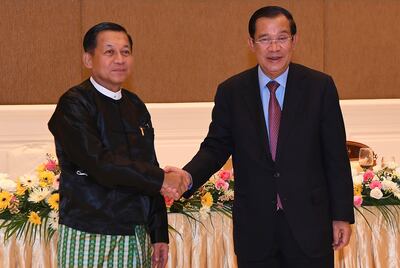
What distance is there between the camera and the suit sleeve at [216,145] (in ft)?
9.39

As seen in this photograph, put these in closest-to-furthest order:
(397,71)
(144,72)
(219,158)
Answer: (219,158) < (144,72) < (397,71)

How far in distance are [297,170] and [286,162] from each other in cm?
5

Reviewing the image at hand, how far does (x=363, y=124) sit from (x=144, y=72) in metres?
1.81

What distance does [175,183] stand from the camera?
277cm

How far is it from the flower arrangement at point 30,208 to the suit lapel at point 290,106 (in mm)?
1159

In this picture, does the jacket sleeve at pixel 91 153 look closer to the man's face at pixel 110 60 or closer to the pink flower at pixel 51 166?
the man's face at pixel 110 60

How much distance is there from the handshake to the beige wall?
2.79m

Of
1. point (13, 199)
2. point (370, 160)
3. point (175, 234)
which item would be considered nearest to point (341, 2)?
point (370, 160)

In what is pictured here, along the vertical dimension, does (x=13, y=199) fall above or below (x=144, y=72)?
below

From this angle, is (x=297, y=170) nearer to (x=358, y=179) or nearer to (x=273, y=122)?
(x=273, y=122)

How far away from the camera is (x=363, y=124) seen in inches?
223

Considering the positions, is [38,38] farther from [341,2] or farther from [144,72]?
[341,2]

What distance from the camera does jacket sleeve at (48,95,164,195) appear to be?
8.18ft

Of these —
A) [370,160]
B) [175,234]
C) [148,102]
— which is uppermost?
[148,102]
